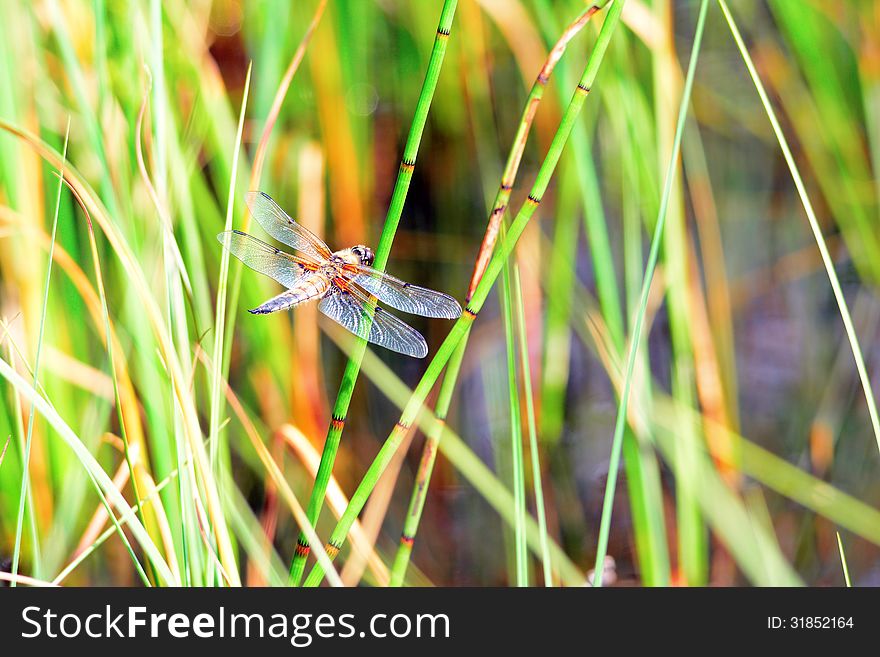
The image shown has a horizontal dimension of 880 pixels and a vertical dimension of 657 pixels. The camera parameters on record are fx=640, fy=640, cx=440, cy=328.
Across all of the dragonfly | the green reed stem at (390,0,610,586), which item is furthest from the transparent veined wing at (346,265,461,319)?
the green reed stem at (390,0,610,586)

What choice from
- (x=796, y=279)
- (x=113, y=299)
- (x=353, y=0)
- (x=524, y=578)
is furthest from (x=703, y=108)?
(x=113, y=299)

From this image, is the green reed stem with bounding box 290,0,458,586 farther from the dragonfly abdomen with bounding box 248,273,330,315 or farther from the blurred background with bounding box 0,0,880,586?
the dragonfly abdomen with bounding box 248,273,330,315

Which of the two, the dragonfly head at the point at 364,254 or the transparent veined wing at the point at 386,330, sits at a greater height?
the dragonfly head at the point at 364,254

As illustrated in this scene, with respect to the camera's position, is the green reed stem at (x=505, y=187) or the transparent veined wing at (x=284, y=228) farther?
the transparent veined wing at (x=284, y=228)

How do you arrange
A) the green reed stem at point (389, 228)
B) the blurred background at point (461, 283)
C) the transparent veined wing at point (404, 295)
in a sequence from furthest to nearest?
the blurred background at point (461, 283) → the transparent veined wing at point (404, 295) → the green reed stem at point (389, 228)

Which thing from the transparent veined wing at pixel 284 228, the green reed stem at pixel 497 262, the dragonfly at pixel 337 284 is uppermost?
the transparent veined wing at pixel 284 228

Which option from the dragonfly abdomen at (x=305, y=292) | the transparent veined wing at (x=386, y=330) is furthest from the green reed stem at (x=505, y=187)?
the dragonfly abdomen at (x=305, y=292)

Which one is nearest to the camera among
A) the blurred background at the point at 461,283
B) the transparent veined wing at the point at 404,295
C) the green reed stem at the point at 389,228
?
the green reed stem at the point at 389,228

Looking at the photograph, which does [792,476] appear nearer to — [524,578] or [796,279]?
[796,279]

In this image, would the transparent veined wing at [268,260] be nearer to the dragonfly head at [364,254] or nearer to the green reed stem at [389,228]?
the dragonfly head at [364,254]
